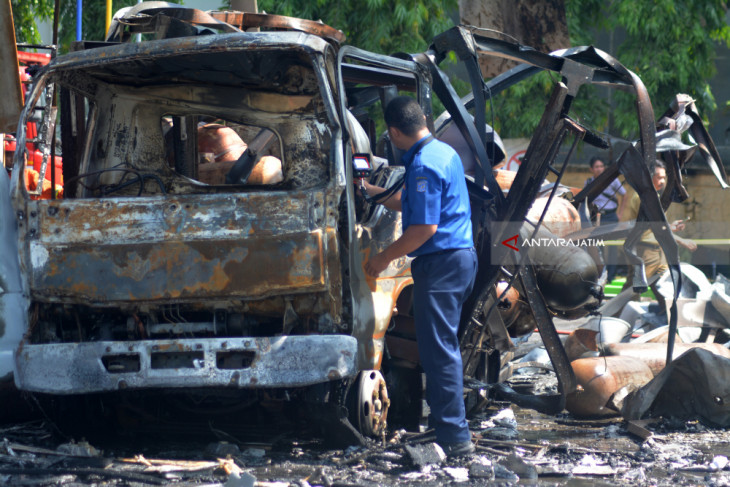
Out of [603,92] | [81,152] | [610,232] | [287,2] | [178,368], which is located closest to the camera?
[178,368]

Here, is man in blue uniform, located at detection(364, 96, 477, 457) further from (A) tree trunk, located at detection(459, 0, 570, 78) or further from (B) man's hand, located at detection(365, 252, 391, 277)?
(A) tree trunk, located at detection(459, 0, 570, 78)

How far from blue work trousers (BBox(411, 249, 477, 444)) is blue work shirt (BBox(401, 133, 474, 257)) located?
9 cm

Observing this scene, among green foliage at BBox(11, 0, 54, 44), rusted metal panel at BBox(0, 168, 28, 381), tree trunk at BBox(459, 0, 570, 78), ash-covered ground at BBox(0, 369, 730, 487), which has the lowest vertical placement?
ash-covered ground at BBox(0, 369, 730, 487)

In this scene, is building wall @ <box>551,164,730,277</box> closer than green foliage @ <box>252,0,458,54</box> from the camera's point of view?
No

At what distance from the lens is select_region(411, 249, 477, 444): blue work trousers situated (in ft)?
15.8

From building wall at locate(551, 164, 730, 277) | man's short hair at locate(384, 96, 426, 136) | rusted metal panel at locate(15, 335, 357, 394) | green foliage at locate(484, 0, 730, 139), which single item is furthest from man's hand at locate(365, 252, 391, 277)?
building wall at locate(551, 164, 730, 277)

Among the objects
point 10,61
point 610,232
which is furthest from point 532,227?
point 10,61

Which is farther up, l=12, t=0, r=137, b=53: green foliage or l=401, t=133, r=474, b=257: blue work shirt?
l=12, t=0, r=137, b=53: green foliage

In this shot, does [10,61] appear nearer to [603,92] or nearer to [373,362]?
[373,362]

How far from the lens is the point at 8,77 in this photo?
6383mm

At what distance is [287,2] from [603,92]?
278 inches

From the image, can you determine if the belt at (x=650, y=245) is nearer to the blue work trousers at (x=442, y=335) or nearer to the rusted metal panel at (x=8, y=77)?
the blue work trousers at (x=442, y=335)

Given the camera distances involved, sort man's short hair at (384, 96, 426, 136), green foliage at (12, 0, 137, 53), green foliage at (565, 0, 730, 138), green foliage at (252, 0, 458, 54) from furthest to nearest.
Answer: green foliage at (252, 0, 458, 54) < green foliage at (565, 0, 730, 138) < green foliage at (12, 0, 137, 53) < man's short hair at (384, 96, 426, 136)

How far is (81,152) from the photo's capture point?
5.60 metres
